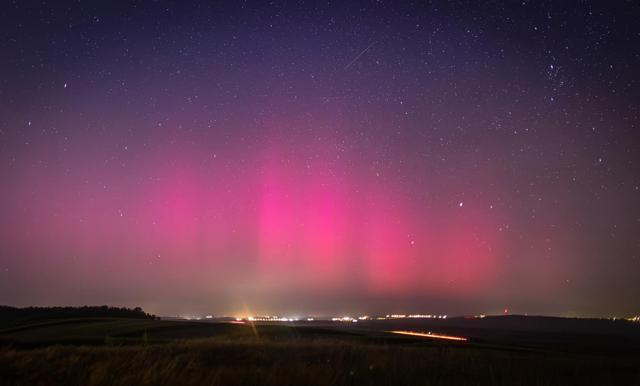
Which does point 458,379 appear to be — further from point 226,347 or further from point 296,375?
point 226,347

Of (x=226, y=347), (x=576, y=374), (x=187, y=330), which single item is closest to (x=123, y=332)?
(x=187, y=330)

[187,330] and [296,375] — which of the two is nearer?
[296,375]

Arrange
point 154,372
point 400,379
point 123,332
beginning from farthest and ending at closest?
1. point 123,332
2. point 400,379
3. point 154,372

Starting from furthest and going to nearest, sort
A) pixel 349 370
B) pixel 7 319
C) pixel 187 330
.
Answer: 1. pixel 7 319
2. pixel 187 330
3. pixel 349 370

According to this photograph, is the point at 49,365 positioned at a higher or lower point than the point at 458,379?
higher

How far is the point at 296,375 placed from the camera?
1092 cm

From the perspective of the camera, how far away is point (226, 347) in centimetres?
2067

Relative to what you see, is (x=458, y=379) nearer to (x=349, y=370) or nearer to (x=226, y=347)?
(x=349, y=370)

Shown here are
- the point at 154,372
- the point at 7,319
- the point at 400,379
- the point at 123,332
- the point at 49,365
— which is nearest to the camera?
the point at 154,372

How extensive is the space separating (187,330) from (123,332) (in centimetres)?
647

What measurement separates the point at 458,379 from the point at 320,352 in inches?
279

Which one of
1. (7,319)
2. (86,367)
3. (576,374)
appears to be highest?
(7,319)

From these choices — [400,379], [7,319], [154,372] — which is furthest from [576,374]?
[7,319]

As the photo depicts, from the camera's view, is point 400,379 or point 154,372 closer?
point 154,372
